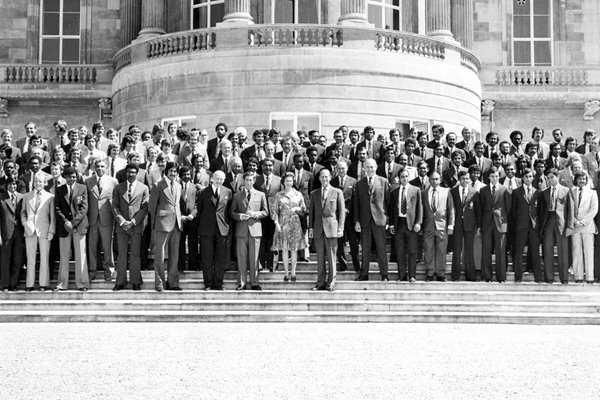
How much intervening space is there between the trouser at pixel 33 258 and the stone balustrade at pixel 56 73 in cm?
1521

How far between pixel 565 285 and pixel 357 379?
24.5ft

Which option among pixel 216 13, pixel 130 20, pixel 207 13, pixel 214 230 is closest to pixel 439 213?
pixel 214 230

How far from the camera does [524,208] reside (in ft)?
54.7

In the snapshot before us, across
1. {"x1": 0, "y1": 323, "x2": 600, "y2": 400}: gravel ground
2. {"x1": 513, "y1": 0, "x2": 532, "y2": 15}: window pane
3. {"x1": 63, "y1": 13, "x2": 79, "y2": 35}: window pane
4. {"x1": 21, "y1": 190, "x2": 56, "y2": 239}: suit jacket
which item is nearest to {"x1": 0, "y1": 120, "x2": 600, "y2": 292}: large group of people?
{"x1": 21, "y1": 190, "x2": 56, "y2": 239}: suit jacket

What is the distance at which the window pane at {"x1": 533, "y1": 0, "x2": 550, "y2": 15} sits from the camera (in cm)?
3184

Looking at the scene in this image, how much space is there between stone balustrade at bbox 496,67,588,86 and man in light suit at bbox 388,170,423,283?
1551 cm

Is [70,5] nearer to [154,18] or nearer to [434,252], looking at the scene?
[154,18]

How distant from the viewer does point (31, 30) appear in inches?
1226

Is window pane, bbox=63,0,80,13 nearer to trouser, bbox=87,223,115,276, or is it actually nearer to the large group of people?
the large group of people

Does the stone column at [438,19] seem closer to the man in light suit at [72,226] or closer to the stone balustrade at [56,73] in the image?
the stone balustrade at [56,73]

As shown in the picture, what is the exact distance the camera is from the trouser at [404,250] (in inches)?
639

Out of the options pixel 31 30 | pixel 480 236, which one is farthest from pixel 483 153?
pixel 31 30

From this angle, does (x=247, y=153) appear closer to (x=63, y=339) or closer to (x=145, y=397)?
(x=63, y=339)

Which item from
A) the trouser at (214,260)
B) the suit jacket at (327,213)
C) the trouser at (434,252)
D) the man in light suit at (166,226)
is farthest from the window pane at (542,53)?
the man in light suit at (166,226)
